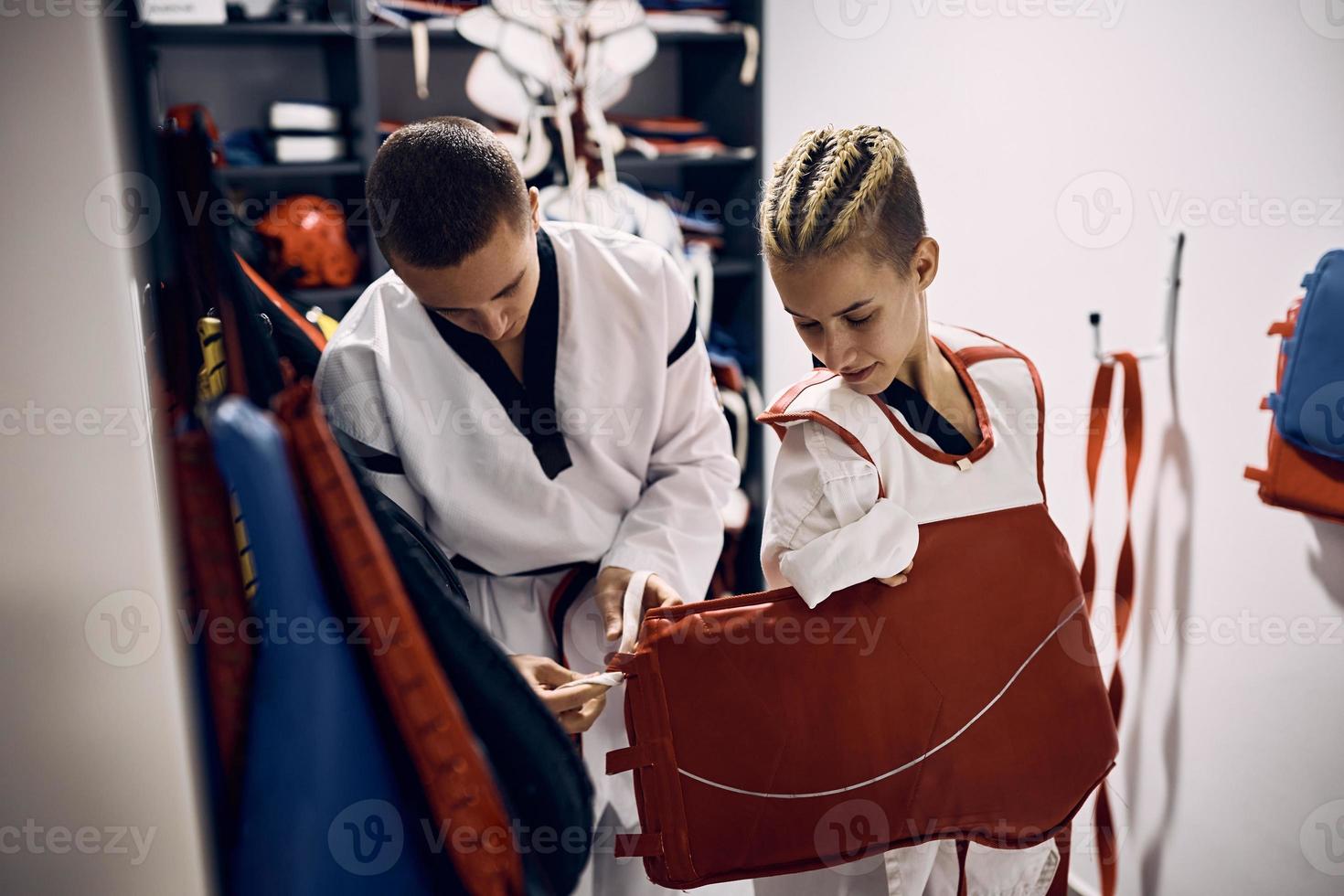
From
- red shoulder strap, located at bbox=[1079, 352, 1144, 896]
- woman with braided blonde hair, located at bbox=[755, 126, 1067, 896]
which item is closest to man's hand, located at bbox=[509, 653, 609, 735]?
woman with braided blonde hair, located at bbox=[755, 126, 1067, 896]

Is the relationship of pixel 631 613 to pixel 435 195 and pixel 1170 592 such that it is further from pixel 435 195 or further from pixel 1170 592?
pixel 1170 592

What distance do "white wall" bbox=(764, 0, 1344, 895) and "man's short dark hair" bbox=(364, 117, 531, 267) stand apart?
1.03 metres

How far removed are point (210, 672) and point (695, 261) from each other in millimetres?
2274

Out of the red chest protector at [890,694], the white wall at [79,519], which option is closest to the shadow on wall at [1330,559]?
the red chest protector at [890,694]

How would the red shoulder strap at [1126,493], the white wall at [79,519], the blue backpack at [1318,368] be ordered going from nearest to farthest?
1. the white wall at [79,519]
2. the blue backpack at [1318,368]
3. the red shoulder strap at [1126,493]

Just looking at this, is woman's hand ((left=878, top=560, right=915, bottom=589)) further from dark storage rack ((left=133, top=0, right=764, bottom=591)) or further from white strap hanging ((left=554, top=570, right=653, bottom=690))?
dark storage rack ((left=133, top=0, right=764, bottom=591))

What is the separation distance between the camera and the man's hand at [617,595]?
3.85ft

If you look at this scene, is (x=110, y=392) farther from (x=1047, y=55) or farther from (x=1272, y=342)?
(x=1047, y=55)

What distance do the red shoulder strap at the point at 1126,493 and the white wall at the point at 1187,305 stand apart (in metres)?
0.09

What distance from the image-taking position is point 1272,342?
1.30 m

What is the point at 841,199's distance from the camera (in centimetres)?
96

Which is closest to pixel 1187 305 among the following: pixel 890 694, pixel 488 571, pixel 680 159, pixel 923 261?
pixel 923 261

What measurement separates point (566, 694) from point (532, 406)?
0.46m

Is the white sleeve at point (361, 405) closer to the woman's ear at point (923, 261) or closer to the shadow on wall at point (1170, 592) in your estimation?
the woman's ear at point (923, 261)
